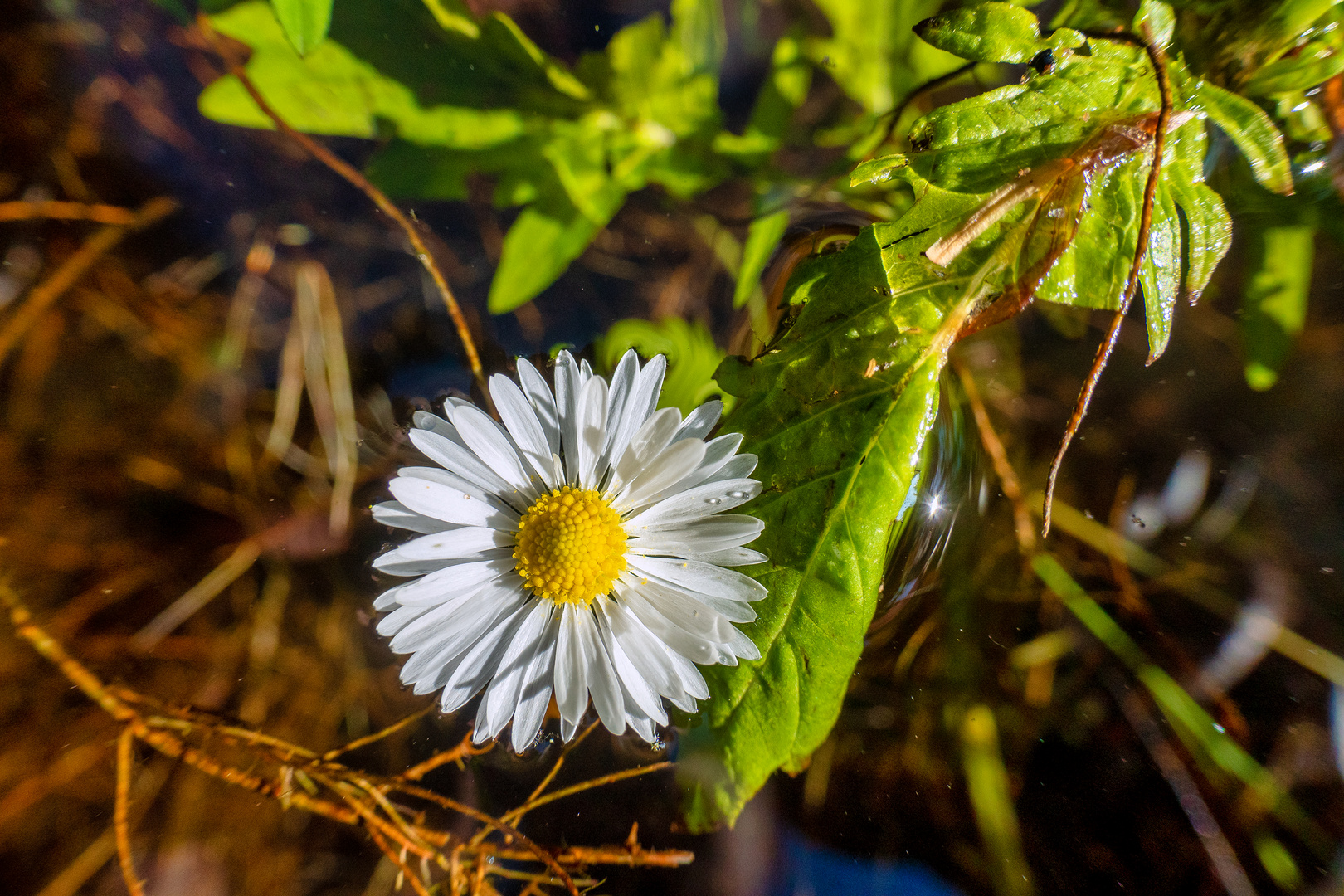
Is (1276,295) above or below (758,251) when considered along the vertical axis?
below

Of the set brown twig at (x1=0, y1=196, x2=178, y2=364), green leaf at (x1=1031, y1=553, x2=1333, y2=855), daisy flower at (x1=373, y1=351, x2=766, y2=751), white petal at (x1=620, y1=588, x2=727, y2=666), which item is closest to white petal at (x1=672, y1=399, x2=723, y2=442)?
daisy flower at (x1=373, y1=351, x2=766, y2=751)

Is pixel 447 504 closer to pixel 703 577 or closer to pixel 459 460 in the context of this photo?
pixel 459 460

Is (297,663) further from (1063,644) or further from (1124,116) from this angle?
(1124,116)

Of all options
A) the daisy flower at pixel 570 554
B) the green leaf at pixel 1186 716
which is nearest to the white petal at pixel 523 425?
the daisy flower at pixel 570 554

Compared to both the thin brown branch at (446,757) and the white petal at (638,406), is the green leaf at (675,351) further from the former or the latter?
the thin brown branch at (446,757)

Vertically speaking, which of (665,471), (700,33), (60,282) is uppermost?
(60,282)

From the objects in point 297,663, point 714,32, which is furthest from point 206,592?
point 714,32

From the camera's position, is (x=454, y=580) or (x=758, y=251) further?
(x=758, y=251)

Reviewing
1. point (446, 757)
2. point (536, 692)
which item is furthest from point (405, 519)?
point (446, 757)
